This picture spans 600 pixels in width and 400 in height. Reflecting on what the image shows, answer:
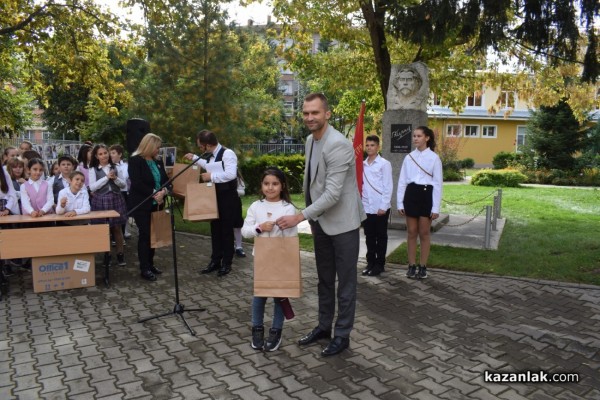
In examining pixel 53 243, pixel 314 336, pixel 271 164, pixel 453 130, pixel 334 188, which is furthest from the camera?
pixel 453 130

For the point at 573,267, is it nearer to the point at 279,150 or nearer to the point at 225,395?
the point at 225,395

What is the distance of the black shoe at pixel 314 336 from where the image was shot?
4477 mm

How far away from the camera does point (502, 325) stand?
5.02 meters

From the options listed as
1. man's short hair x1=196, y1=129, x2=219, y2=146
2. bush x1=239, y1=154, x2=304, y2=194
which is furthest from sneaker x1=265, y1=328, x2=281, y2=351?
bush x1=239, y1=154, x2=304, y2=194

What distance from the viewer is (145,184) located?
253 inches

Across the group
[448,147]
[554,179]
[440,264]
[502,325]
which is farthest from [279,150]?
[502,325]

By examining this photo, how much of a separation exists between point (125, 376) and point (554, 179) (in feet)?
84.1

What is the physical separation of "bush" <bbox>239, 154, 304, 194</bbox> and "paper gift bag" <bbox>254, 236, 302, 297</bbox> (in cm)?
1371

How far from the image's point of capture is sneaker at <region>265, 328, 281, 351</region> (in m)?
4.35

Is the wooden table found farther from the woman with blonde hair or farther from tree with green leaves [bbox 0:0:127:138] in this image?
tree with green leaves [bbox 0:0:127:138]

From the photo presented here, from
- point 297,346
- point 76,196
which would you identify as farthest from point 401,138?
point 297,346

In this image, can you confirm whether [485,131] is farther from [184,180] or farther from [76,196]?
[76,196]

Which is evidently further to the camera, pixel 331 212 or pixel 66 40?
pixel 66 40

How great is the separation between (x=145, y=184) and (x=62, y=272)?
1.47 metres
